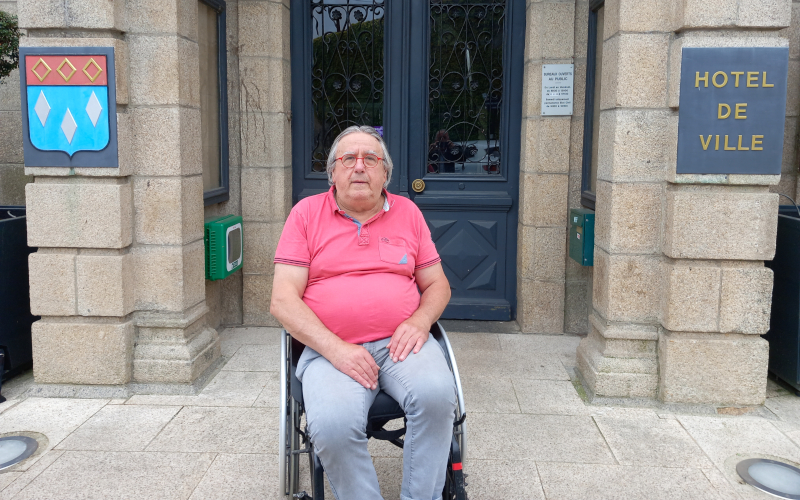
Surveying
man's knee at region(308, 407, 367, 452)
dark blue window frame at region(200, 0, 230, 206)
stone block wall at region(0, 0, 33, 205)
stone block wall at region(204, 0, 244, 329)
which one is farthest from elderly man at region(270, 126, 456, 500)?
stone block wall at region(0, 0, 33, 205)

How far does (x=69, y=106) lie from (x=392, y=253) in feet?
7.36

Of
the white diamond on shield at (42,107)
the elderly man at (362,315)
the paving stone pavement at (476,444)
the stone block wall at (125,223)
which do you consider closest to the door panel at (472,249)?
the paving stone pavement at (476,444)

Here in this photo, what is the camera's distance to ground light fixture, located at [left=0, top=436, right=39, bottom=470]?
3379mm

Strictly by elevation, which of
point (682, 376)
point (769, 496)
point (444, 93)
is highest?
point (444, 93)

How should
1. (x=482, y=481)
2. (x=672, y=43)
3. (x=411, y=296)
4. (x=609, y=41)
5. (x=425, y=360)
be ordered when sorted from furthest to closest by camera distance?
(x=609, y=41) < (x=672, y=43) < (x=482, y=481) < (x=411, y=296) < (x=425, y=360)

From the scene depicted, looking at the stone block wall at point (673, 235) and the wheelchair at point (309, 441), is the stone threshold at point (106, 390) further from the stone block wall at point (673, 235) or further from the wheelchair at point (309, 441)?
the stone block wall at point (673, 235)

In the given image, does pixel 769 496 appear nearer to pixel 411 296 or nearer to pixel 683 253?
pixel 683 253

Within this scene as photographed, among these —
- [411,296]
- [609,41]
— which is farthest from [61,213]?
[609,41]

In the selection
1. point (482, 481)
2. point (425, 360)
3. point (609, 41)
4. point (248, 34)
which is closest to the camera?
point (425, 360)

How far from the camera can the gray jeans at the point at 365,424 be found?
2.52 metres

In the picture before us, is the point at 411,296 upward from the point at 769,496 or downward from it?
upward

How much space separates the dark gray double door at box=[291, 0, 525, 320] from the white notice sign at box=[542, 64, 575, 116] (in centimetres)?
29

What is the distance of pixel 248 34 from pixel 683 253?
3.51 m

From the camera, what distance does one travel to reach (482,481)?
10.6 feet
